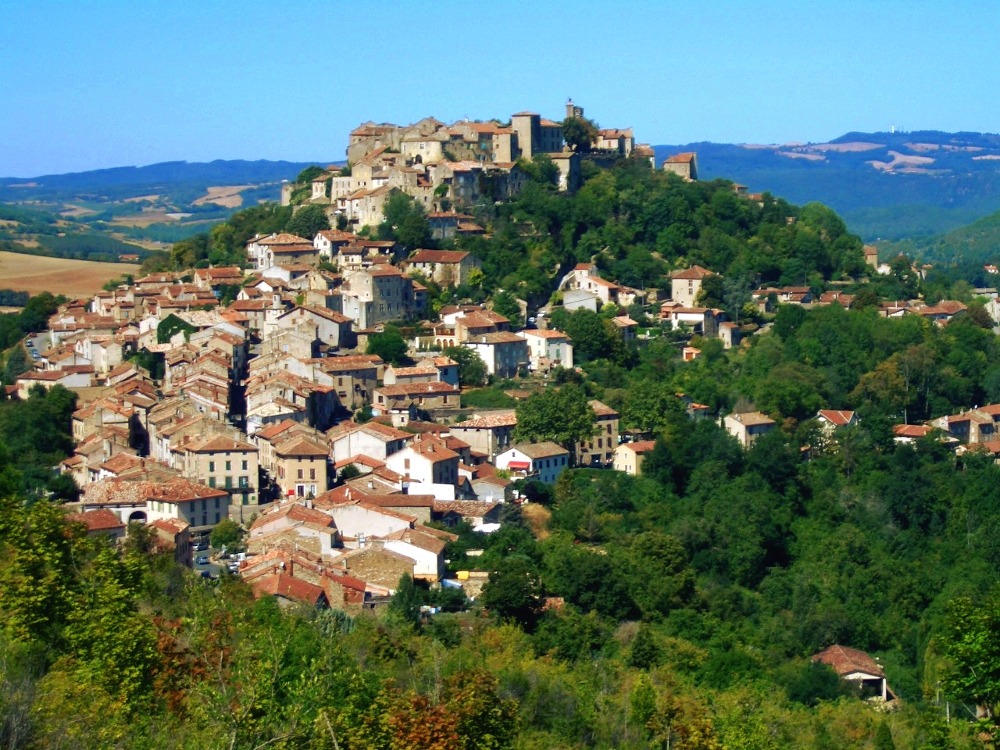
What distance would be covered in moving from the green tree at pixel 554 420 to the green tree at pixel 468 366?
3.02m

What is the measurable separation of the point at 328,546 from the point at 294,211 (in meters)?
22.4

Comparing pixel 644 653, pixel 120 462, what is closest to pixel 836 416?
pixel 644 653

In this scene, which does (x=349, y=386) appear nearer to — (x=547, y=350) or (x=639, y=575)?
(x=547, y=350)

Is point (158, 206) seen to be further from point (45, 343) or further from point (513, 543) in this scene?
point (513, 543)

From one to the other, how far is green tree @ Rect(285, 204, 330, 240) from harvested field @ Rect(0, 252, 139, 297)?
15.2 metres

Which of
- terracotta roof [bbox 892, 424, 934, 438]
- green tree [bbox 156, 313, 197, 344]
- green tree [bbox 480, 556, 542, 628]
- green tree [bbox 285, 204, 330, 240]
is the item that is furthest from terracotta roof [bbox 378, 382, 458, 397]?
terracotta roof [bbox 892, 424, 934, 438]

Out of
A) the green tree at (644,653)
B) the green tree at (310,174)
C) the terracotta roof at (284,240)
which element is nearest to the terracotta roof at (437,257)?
the terracotta roof at (284,240)

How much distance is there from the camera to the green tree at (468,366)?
39.3 meters

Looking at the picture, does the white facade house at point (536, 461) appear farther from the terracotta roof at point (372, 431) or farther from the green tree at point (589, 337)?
the green tree at point (589, 337)

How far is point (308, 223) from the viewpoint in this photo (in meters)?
47.2

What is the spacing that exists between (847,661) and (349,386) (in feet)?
45.7

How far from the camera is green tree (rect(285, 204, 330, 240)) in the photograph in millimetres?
47031

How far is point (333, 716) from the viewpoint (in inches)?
643

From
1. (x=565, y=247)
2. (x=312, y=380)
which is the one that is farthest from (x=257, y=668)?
(x=565, y=247)
